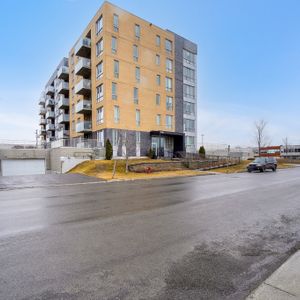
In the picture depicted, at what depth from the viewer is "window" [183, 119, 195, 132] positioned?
3866cm

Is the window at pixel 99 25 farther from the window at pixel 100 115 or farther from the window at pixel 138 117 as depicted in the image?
the window at pixel 138 117

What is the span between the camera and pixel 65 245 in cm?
466

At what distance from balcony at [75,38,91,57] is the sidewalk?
121 ft

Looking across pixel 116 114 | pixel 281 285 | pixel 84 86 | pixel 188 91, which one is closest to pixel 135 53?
pixel 84 86

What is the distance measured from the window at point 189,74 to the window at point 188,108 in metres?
4.45

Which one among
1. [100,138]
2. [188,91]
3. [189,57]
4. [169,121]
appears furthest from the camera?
[189,57]

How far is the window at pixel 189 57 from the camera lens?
3975cm

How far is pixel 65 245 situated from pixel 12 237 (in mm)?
1479

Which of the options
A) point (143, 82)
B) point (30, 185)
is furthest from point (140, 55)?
point (30, 185)

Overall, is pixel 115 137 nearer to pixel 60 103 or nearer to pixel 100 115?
pixel 100 115

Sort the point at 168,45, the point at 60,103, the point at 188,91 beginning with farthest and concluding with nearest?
1. the point at 60,103
2. the point at 188,91
3. the point at 168,45

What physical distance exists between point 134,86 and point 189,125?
1262 cm

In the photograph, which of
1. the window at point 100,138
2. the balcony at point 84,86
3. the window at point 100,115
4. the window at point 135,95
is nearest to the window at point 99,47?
the balcony at point 84,86

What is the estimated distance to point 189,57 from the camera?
133 ft
